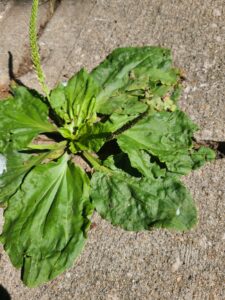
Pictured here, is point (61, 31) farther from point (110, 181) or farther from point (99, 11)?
point (110, 181)

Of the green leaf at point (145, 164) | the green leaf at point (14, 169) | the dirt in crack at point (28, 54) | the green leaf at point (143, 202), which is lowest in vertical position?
the green leaf at point (143, 202)

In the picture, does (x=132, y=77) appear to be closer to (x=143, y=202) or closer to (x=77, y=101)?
(x=77, y=101)

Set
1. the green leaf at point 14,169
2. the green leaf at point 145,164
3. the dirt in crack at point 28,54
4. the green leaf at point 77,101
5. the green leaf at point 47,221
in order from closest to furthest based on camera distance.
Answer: the green leaf at point 47,221, the green leaf at point 145,164, the green leaf at point 14,169, the green leaf at point 77,101, the dirt in crack at point 28,54

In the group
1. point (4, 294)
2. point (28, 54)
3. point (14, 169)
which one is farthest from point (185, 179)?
point (28, 54)

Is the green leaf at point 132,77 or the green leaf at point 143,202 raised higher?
the green leaf at point 132,77

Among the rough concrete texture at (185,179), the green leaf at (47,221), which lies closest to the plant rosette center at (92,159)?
the green leaf at (47,221)

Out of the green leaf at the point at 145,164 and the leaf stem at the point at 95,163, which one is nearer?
the green leaf at the point at 145,164

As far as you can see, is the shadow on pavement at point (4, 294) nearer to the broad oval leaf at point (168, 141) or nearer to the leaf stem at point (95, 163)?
the leaf stem at point (95, 163)
